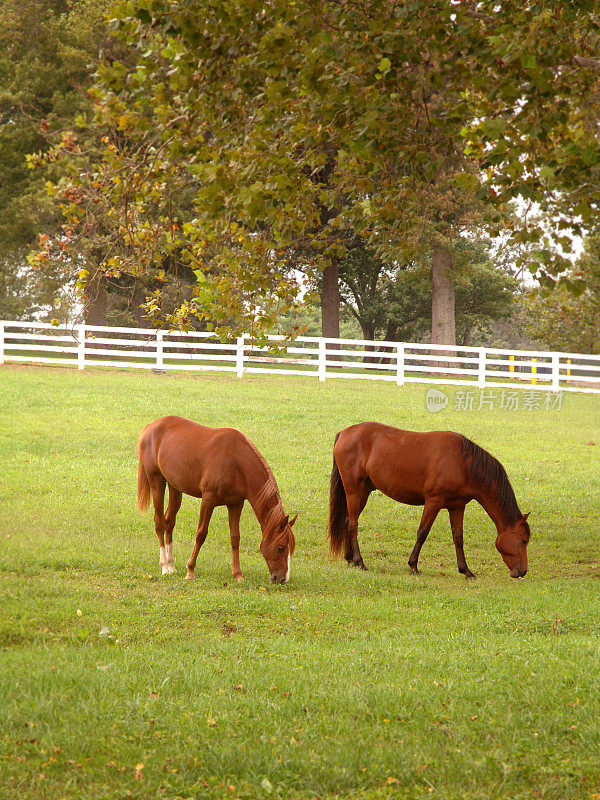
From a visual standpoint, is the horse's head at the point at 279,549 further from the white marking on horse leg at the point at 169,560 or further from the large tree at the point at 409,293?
the large tree at the point at 409,293

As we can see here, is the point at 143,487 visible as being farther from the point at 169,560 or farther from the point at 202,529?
the point at 202,529

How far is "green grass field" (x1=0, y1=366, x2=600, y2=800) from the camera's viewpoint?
425 centimetres

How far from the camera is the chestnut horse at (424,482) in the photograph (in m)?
8.74

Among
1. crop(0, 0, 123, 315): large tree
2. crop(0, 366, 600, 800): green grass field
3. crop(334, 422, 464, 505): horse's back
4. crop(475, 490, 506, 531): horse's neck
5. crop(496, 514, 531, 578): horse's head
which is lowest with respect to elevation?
crop(0, 366, 600, 800): green grass field

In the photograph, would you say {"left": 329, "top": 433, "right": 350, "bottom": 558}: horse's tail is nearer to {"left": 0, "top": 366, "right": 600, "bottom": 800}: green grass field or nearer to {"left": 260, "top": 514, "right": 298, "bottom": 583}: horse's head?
{"left": 0, "top": 366, "right": 600, "bottom": 800}: green grass field

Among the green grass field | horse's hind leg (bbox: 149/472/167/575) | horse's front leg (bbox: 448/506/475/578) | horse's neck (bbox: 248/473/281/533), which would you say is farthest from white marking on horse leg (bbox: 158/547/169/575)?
horse's front leg (bbox: 448/506/475/578)

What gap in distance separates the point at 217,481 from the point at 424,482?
2.46 m

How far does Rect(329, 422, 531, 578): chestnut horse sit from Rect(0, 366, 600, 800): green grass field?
0.48m

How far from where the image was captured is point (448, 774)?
427 centimetres

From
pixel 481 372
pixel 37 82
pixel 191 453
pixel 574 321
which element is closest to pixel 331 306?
pixel 481 372

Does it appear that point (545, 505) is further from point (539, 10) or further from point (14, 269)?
point (14, 269)

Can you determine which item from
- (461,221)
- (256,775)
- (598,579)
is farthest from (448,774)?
(461,221)

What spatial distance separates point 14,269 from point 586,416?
32697 millimetres

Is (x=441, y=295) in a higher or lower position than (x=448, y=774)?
higher
